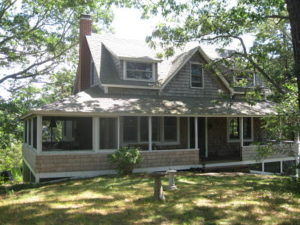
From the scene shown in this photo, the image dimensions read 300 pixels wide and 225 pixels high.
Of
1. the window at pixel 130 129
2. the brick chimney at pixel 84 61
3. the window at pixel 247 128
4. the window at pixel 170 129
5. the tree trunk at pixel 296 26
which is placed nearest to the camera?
the tree trunk at pixel 296 26

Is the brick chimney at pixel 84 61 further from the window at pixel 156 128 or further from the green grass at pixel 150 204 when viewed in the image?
the green grass at pixel 150 204

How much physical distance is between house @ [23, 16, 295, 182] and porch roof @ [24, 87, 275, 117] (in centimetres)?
→ 4

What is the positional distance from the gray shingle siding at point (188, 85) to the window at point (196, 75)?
0.85ft

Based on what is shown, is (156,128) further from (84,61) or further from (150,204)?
(150,204)

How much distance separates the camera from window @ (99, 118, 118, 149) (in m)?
13.8

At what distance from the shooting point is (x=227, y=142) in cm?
1797

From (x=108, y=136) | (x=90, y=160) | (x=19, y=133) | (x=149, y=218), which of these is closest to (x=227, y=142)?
(x=108, y=136)

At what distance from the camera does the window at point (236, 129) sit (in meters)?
18.2

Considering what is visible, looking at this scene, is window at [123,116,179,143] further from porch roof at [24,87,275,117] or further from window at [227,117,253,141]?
window at [227,117,253,141]

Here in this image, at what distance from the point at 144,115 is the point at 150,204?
237 inches

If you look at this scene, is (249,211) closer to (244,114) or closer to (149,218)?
(149,218)

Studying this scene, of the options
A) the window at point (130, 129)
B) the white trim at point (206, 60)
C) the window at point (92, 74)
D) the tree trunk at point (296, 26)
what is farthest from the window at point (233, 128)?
the tree trunk at point (296, 26)

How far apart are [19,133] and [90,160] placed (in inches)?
591

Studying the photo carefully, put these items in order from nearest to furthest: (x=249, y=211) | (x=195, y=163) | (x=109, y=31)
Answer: (x=249, y=211) < (x=195, y=163) < (x=109, y=31)
